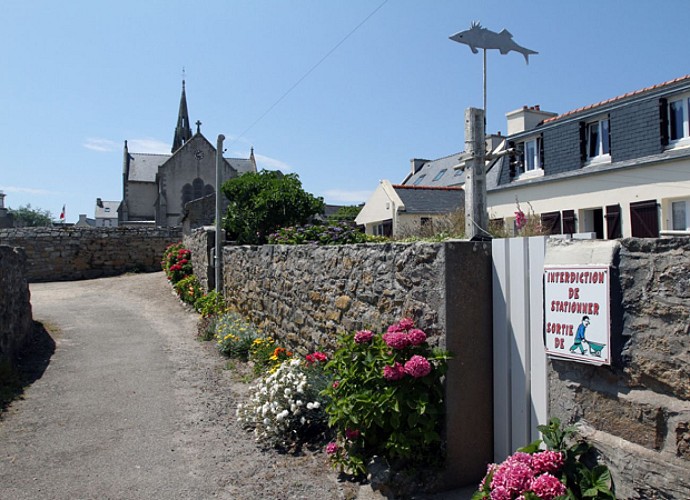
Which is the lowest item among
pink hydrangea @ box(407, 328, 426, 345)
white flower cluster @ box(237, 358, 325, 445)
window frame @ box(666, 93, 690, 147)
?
white flower cluster @ box(237, 358, 325, 445)

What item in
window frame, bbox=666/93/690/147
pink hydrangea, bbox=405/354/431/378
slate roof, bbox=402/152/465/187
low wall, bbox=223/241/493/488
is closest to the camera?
pink hydrangea, bbox=405/354/431/378

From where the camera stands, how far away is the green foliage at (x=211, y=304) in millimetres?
10953

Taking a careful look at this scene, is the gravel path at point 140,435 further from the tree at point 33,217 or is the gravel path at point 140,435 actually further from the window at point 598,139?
the tree at point 33,217

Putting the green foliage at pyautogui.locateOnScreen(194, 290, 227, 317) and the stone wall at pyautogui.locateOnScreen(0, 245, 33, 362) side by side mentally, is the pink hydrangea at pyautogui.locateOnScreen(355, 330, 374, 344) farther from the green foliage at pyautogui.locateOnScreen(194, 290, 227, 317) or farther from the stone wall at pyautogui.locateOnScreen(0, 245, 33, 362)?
the green foliage at pyautogui.locateOnScreen(194, 290, 227, 317)

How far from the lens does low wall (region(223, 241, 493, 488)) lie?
3711mm

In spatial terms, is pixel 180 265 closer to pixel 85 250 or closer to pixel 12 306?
pixel 85 250

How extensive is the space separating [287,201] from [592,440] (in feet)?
32.3

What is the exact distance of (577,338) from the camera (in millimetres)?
2949

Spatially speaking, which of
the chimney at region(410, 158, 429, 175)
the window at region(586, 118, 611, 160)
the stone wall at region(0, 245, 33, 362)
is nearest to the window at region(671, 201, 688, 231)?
the window at region(586, 118, 611, 160)

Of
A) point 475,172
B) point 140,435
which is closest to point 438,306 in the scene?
point 475,172

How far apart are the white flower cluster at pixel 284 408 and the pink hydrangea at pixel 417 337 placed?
5.06 ft

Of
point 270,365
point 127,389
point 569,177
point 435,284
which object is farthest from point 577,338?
point 569,177

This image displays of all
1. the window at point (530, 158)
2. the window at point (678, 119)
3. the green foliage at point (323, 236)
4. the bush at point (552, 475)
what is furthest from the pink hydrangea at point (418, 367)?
the window at point (530, 158)

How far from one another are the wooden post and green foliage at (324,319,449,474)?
186 cm
